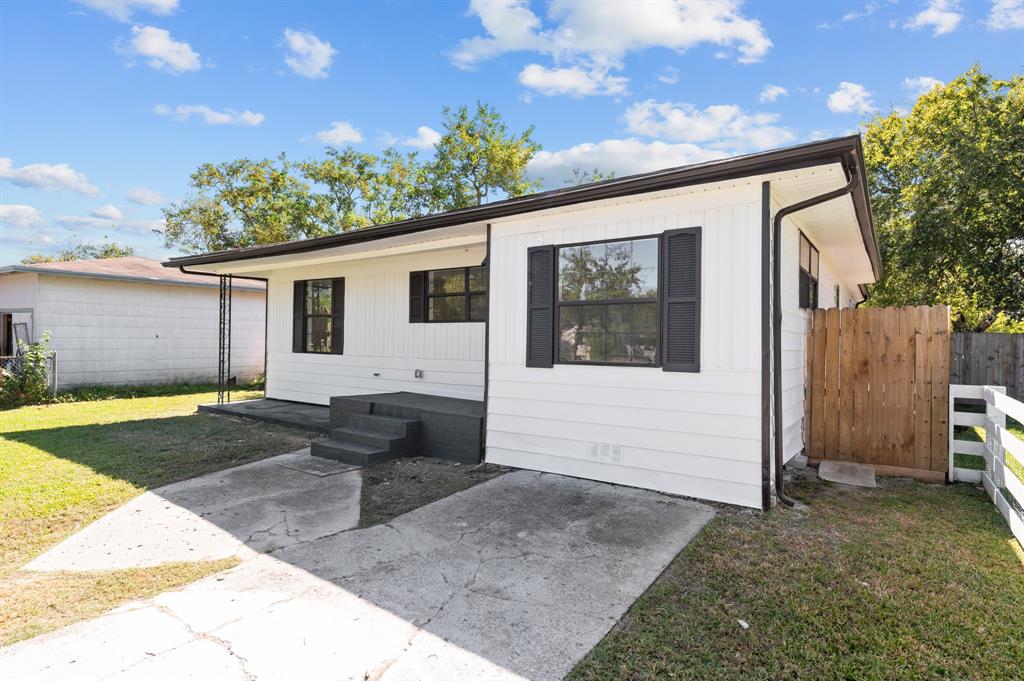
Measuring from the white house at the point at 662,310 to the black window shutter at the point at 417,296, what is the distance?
3.59 ft

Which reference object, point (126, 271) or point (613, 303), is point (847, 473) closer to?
point (613, 303)

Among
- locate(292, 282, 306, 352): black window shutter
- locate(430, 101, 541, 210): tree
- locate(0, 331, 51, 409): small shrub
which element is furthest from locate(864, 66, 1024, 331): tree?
locate(0, 331, 51, 409): small shrub

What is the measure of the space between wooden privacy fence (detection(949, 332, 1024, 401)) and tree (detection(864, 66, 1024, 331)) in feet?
11.3

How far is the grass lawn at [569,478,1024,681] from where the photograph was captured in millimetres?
2078

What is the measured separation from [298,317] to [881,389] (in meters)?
9.00

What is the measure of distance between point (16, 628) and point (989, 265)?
17064 mm

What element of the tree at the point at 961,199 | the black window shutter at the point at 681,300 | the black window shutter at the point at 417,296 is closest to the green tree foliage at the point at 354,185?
the tree at the point at 961,199

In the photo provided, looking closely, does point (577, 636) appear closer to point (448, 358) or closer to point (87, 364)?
point (448, 358)

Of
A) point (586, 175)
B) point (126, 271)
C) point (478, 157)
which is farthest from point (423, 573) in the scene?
point (586, 175)

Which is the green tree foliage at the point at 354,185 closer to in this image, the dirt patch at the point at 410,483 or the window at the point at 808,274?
the window at the point at 808,274

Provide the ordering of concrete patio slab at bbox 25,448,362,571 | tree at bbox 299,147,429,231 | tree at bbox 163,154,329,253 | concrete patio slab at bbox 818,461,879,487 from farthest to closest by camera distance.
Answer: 1. tree at bbox 299,147,429,231
2. tree at bbox 163,154,329,253
3. concrete patio slab at bbox 818,461,879,487
4. concrete patio slab at bbox 25,448,362,571

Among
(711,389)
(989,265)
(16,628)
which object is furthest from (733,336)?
(989,265)

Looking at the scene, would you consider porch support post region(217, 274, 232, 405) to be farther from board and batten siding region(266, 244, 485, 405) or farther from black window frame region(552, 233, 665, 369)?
black window frame region(552, 233, 665, 369)

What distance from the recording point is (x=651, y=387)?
4449 millimetres
